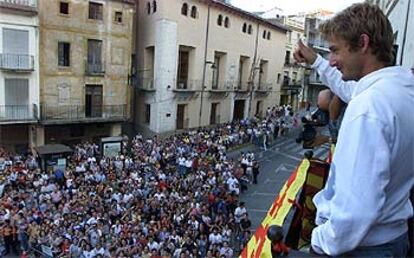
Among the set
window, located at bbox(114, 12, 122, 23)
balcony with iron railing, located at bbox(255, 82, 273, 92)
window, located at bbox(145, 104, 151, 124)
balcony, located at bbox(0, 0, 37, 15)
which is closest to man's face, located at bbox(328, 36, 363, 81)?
balcony, located at bbox(0, 0, 37, 15)

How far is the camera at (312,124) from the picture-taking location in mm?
3353

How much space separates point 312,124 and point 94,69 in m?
25.3

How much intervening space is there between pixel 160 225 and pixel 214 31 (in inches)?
926

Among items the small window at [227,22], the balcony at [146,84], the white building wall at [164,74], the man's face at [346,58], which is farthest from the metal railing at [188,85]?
the man's face at [346,58]

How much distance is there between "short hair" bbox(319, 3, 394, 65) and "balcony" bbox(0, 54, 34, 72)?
78.4 feet

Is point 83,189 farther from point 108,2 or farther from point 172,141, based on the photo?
point 108,2

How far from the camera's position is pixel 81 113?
26.5 metres

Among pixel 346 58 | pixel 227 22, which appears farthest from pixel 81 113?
pixel 346 58

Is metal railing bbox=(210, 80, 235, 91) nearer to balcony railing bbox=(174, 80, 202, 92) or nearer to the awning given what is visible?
balcony railing bbox=(174, 80, 202, 92)

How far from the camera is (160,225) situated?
13180 millimetres

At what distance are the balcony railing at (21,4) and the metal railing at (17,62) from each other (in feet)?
8.33

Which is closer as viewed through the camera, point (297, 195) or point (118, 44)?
point (297, 195)

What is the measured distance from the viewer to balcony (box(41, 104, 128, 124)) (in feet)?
81.9

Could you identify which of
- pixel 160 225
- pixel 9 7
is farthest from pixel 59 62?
pixel 160 225
